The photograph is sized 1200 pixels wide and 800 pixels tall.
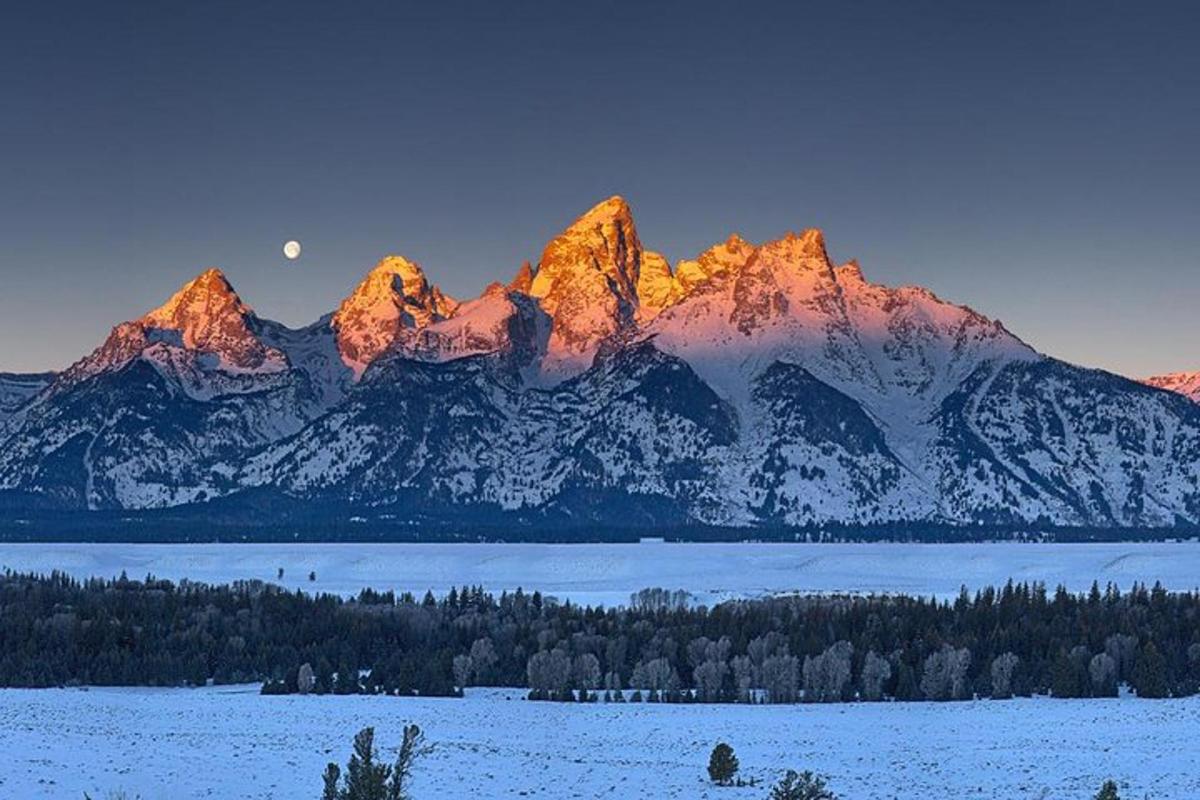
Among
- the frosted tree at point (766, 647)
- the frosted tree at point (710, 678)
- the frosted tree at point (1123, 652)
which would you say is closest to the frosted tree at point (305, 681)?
the frosted tree at point (710, 678)

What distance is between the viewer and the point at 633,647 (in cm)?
12419

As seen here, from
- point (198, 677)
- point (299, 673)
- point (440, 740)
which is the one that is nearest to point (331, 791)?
point (440, 740)

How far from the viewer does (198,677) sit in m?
119

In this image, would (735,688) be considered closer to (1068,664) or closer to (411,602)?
(1068,664)

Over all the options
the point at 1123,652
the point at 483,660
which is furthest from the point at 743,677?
the point at 1123,652

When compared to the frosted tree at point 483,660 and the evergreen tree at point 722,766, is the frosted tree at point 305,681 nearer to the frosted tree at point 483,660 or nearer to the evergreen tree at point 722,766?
the frosted tree at point 483,660

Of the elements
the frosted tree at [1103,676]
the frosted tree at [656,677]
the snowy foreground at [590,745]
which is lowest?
the snowy foreground at [590,745]

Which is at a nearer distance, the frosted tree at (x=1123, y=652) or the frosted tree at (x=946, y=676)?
the frosted tree at (x=946, y=676)

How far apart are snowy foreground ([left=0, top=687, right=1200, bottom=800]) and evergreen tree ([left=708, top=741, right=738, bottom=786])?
37.3 inches

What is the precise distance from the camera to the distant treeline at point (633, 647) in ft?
357

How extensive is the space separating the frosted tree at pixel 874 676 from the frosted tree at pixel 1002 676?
6.38 metres

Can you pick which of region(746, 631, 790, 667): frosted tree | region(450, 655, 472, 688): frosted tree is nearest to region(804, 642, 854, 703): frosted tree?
region(746, 631, 790, 667): frosted tree

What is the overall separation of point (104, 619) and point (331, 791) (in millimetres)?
96624

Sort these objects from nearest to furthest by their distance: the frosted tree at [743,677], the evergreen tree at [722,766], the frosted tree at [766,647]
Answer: the evergreen tree at [722,766] < the frosted tree at [743,677] < the frosted tree at [766,647]
